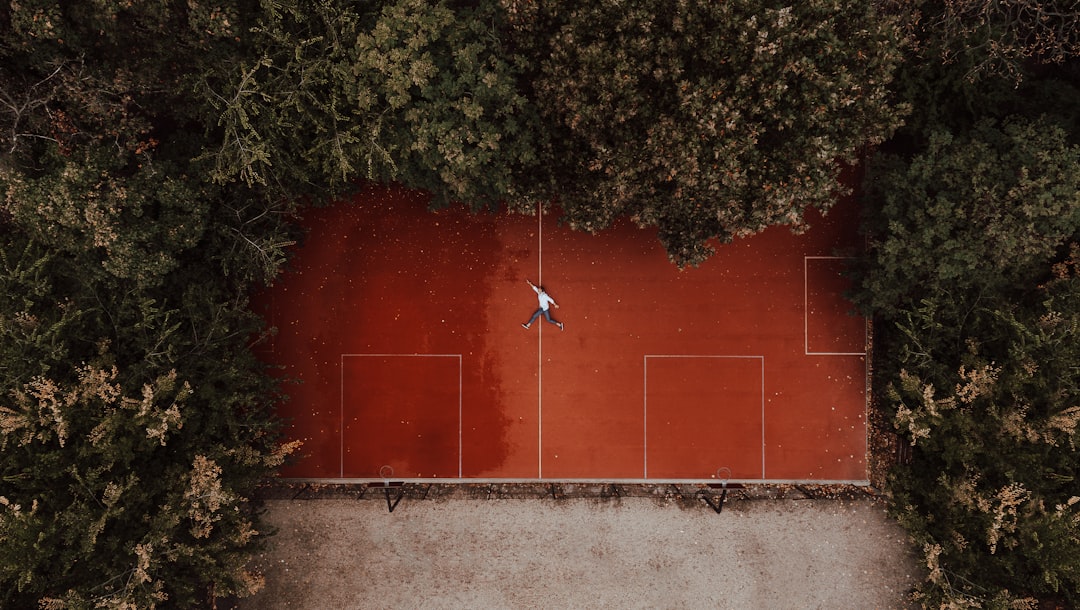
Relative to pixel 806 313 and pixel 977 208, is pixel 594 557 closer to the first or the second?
pixel 806 313

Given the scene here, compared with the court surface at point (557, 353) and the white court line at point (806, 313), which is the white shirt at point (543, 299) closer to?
the court surface at point (557, 353)

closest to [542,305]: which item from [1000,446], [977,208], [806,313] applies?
[806,313]

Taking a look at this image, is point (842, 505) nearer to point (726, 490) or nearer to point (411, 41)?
point (726, 490)

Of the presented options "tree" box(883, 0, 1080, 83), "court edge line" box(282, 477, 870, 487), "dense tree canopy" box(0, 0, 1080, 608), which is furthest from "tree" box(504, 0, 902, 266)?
"court edge line" box(282, 477, 870, 487)

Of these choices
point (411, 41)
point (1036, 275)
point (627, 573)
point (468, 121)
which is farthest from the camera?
point (627, 573)

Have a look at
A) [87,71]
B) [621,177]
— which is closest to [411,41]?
[621,177]

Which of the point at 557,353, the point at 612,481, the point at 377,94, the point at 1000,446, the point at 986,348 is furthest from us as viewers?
the point at 612,481
